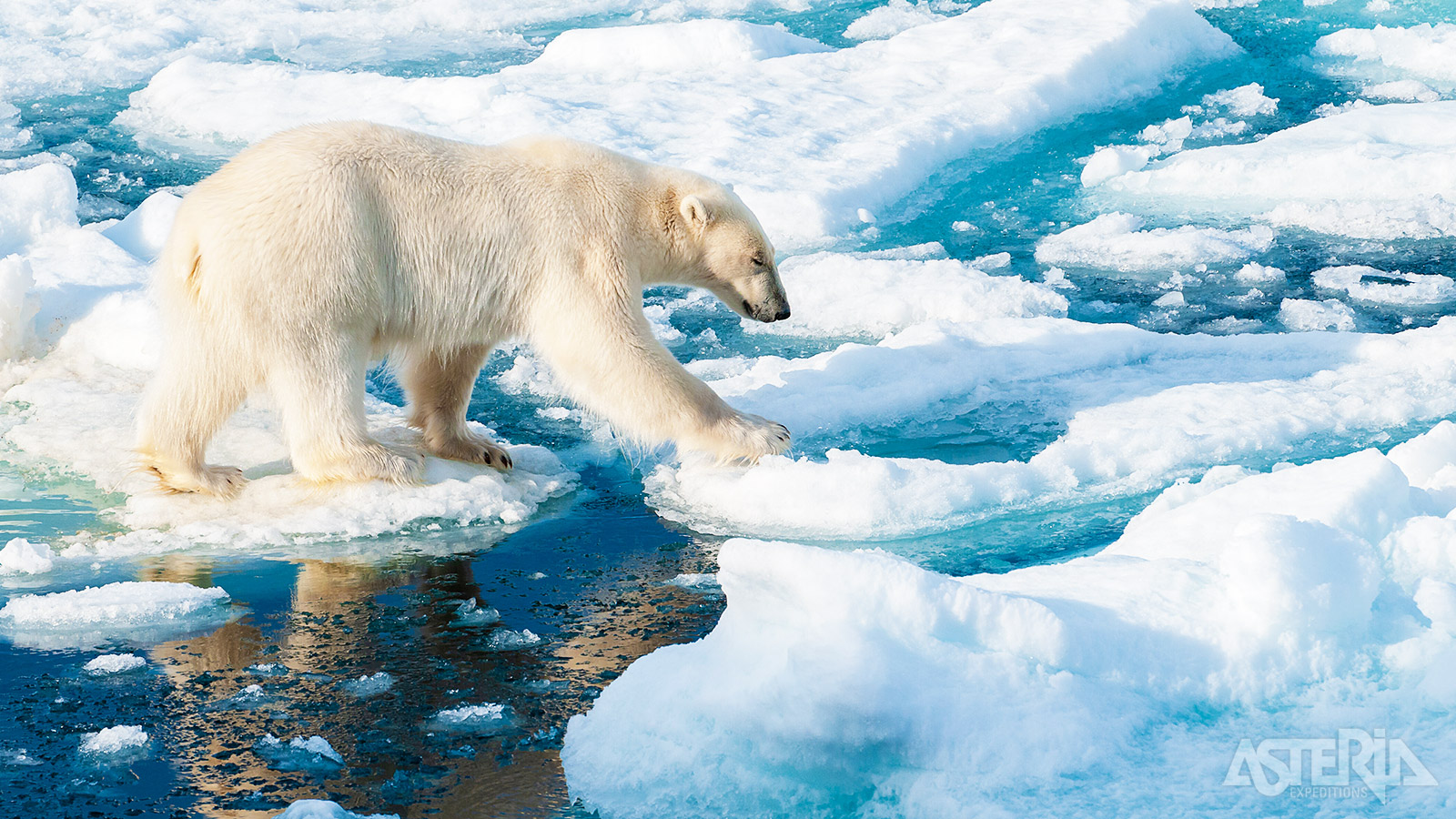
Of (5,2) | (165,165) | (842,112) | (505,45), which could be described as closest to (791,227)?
(842,112)

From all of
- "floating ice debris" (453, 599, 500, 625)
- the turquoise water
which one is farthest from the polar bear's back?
"floating ice debris" (453, 599, 500, 625)

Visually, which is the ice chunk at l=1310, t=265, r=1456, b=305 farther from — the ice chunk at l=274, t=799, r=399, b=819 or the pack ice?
the ice chunk at l=274, t=799, r=399, b=819

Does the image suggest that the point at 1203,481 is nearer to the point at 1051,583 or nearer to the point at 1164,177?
the point at 1051,583

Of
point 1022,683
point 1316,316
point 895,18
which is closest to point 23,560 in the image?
point 1022,683

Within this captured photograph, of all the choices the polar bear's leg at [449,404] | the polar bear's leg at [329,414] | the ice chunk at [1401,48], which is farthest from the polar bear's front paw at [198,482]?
the ice chunk at [1401,48]

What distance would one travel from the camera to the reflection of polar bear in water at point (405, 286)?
12.3ft

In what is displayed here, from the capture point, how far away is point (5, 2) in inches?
512

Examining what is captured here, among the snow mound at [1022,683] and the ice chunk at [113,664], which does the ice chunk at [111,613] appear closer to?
the ice chunk at [113,664]

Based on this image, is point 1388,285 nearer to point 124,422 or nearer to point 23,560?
point 124,422

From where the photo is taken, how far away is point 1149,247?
21.7ft

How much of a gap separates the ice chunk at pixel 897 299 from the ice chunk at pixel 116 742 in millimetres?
3591

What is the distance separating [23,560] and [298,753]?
146cm

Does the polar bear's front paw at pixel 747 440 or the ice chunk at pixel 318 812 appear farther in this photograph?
the polar bear's front paw at pixel 747 440

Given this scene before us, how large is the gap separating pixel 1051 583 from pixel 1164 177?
17.5ft
